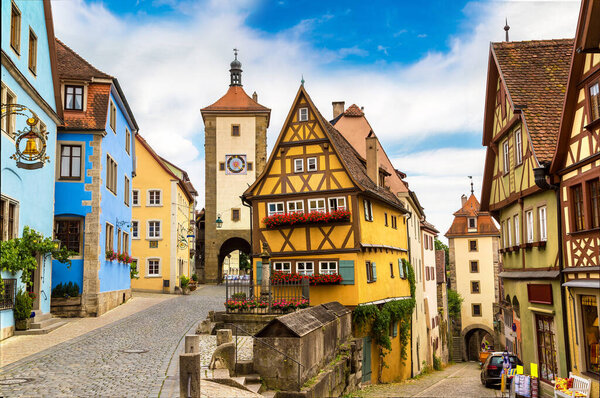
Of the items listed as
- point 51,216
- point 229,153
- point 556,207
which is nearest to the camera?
point 556,207

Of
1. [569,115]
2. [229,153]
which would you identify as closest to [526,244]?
[569,115]

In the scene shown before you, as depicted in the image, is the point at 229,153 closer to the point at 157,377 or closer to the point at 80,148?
the point at 80,148

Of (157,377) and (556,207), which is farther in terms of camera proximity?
(556,207)

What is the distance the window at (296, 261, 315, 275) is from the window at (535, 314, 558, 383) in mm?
9364

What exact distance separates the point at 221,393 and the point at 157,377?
1.49 m

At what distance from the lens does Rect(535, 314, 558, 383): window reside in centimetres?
1700

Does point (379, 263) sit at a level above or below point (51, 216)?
below

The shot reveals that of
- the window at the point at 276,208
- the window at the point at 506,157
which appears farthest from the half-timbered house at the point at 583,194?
the window at the point at 276,208

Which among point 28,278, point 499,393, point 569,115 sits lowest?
point 499,393

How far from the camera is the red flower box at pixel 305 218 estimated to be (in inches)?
946

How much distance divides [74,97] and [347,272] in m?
13.4

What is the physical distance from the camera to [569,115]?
15.8 metres

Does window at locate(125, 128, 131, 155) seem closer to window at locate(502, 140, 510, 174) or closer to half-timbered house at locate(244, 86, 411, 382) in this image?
half-timbered house at locate(244, 86, 411, 382)

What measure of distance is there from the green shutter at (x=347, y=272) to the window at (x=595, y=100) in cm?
1142
